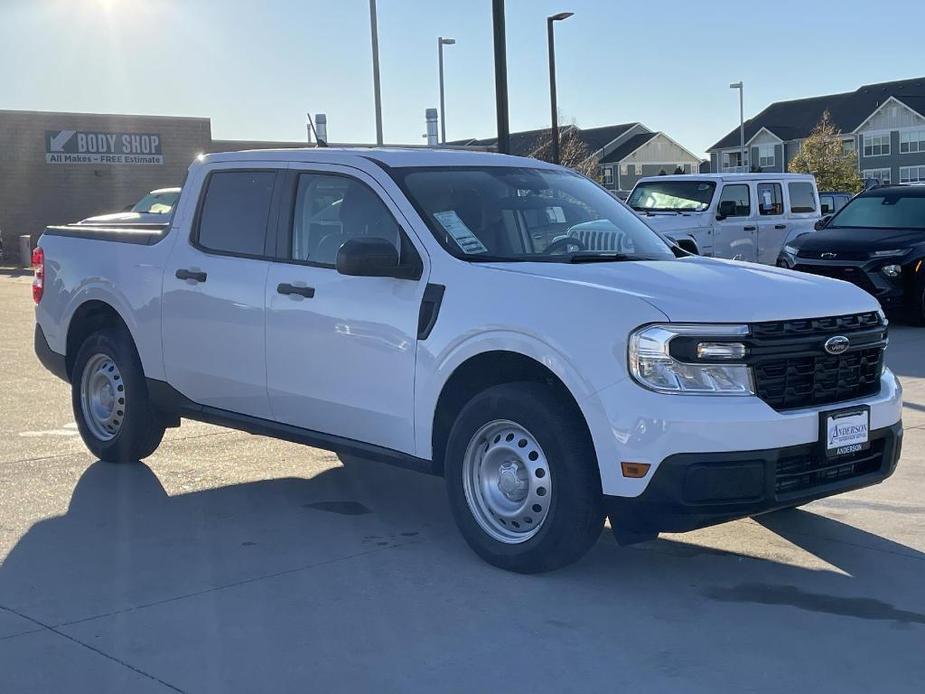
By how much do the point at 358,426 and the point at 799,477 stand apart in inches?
83.3

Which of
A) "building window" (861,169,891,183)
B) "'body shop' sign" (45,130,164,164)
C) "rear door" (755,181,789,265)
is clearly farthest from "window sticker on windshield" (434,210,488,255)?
"building window" (861,169,891,183)

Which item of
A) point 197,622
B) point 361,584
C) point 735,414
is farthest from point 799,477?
point 197,622

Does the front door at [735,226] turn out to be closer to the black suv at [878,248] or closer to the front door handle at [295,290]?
the black suv at [878,248]

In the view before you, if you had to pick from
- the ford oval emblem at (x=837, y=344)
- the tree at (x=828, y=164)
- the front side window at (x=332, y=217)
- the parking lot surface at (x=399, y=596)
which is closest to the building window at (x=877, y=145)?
the tree at (x=828, y=164)

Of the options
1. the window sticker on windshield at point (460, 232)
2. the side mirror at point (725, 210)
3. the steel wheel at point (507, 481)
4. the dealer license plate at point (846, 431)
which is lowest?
the steel wheel at point (507, 481)

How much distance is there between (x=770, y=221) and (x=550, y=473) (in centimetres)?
1416

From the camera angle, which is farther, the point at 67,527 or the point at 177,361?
the point at 177,361

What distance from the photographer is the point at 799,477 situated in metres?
4.91

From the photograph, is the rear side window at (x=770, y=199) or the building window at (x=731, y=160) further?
the building window at (x=731, y=160)

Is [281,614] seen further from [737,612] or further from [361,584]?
[737,612]

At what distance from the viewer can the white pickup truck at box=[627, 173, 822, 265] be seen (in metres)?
17.4

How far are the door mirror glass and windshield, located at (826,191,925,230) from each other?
11.2 metres

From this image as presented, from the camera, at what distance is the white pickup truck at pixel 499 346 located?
15.5ft

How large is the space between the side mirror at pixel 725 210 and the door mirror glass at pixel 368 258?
12.6m
